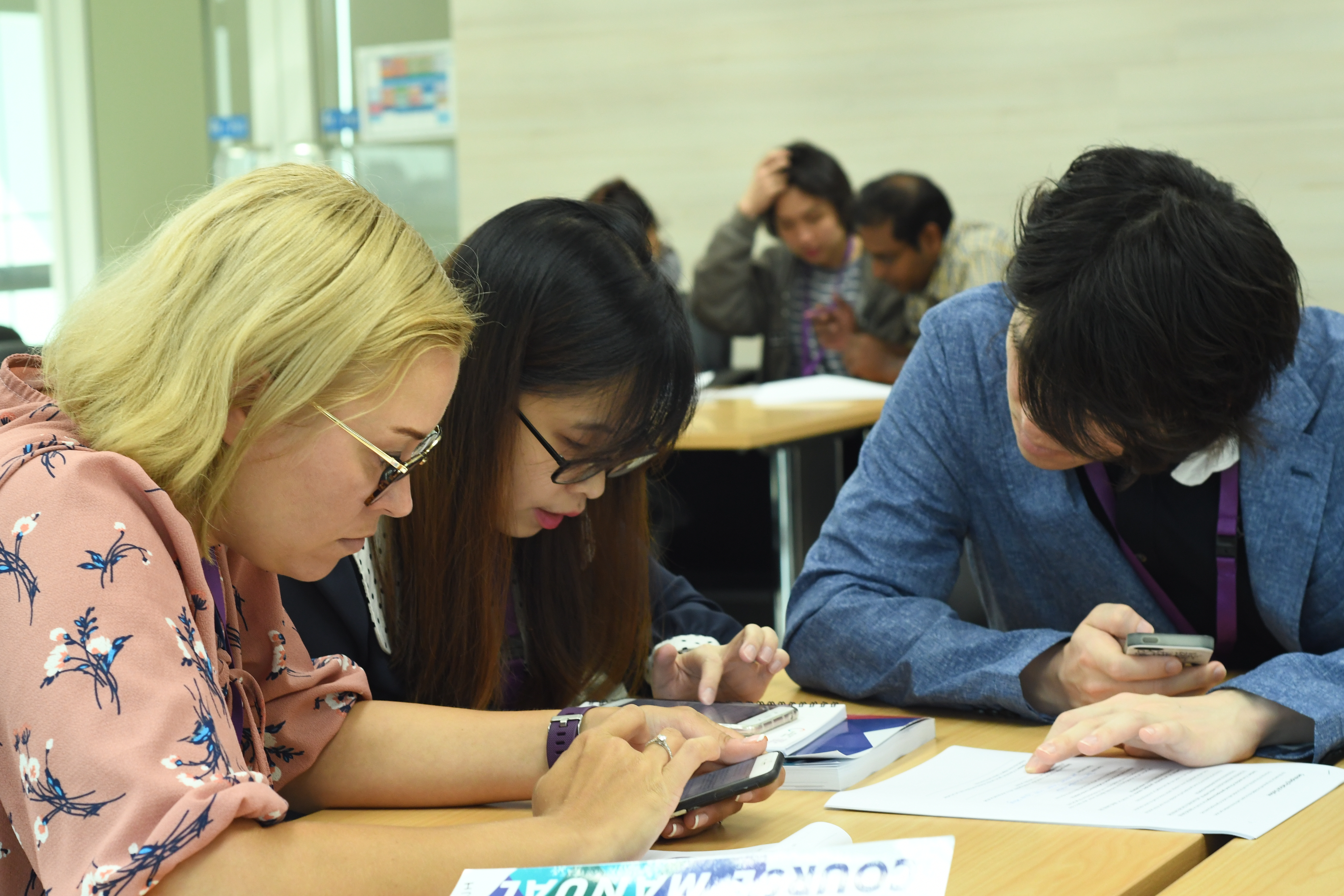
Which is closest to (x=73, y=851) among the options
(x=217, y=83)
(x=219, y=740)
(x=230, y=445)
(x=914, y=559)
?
(x=219, y=740)

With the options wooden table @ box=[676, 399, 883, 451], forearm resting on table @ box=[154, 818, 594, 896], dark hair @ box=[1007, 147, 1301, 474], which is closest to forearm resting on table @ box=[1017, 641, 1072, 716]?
dark hair @ box=[1007, 147, 1301, 474]

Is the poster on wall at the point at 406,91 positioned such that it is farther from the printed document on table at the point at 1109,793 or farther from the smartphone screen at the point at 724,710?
the printed document on table at the point at 1109,793

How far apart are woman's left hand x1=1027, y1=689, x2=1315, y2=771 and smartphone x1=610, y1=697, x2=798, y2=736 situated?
222 millimetres

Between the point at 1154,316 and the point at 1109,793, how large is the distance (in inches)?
16.1

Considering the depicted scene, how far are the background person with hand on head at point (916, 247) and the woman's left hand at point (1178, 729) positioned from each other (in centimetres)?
319

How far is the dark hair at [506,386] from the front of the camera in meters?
1.31

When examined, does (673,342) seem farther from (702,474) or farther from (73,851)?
(702,474)

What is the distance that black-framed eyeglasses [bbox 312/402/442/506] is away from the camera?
92 cm

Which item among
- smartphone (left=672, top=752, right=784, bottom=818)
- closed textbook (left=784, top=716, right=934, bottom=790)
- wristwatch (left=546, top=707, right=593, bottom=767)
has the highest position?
smartphone (left=672, top=752, right=784, bottom=818)

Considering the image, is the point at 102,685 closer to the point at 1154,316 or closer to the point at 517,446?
the point at 517,446

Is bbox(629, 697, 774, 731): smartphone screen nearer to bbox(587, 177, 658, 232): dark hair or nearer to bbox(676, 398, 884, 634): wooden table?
bbox(587, 177, 658, 232): dark hair

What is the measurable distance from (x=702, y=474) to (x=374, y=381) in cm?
286

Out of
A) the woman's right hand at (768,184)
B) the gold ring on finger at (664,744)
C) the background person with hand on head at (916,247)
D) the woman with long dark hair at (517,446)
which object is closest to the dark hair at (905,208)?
the background person with hand on head at (916,247)

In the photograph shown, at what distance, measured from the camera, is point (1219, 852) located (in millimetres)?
951
